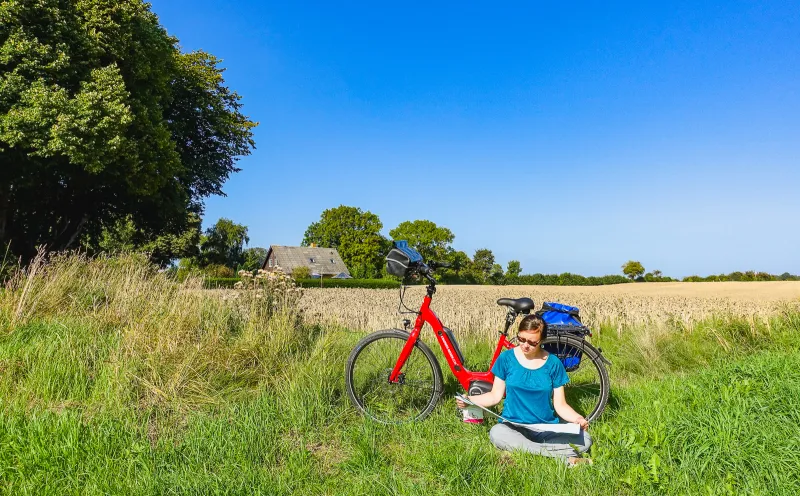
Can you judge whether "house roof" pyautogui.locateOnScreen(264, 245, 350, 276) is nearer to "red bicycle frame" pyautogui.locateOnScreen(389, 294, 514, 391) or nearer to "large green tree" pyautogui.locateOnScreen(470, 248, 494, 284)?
"large green tree" pyautogui.locateOnScreen(470, 248, 494, 284)

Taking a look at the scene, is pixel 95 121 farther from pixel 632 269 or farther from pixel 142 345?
pixel 632 269

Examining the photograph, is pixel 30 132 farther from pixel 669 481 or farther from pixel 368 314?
pixel 669 481

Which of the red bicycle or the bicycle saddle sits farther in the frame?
the red bicycle

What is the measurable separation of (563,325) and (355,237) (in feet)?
214

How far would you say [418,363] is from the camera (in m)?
4.65

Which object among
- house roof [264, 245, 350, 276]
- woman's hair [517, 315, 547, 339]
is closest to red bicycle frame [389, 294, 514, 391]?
woman's hair [517, 315, 547, 339]

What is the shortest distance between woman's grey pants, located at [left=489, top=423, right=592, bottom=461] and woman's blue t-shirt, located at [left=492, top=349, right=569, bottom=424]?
0.11 meters

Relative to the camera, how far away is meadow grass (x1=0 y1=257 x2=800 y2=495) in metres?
3.19

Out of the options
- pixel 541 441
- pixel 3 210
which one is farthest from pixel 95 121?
pixel 541 441

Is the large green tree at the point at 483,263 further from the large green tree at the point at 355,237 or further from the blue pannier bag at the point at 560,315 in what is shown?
the blue pannier bag at the point at 560,315

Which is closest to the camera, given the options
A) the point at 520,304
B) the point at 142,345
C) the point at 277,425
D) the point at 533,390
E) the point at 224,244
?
the point at 533,390

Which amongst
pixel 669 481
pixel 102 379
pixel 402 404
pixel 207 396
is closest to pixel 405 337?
pixel 402 404

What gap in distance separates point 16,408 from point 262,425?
231 centimetres

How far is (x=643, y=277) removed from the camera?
39.9m
